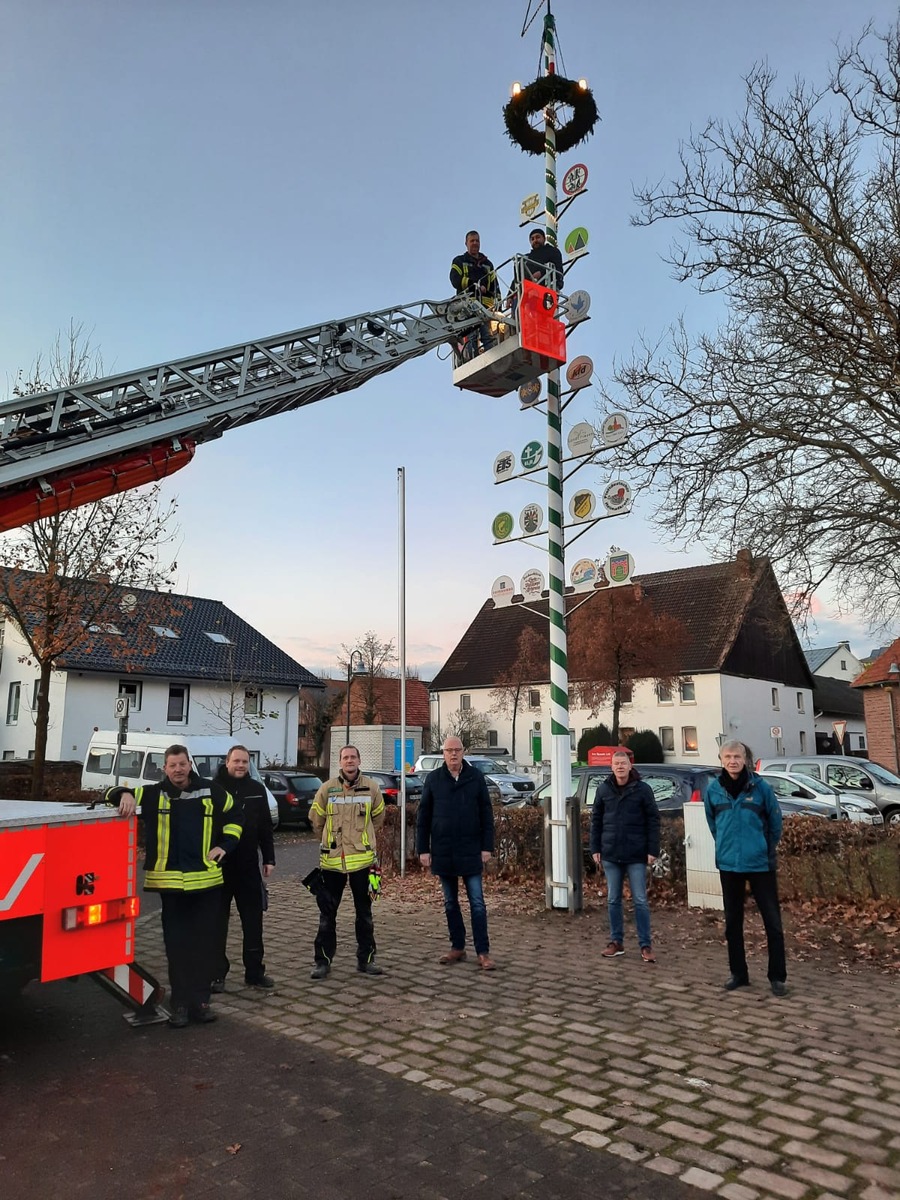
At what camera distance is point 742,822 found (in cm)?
668

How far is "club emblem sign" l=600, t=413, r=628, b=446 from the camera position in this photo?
9.91 meters

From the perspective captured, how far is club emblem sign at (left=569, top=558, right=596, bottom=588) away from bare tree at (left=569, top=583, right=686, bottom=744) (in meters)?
23.6

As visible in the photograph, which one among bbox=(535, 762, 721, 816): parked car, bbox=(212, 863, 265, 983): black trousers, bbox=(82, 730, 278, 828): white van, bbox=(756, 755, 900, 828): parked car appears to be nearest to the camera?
bbox=(212, 863, 265, 983): black trousers

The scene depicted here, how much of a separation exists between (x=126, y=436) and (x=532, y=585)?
201 inches

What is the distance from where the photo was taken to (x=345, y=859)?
727cm

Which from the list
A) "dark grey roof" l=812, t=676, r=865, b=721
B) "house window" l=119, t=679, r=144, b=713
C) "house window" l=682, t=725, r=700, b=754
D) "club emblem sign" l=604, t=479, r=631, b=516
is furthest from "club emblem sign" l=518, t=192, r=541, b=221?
"dark grey roof" l=812, t=676, r=865, b=721

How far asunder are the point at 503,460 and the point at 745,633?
126ft

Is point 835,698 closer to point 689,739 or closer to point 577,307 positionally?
point 689,739

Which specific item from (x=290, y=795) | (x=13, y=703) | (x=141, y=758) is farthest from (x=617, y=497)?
(x=13, y=703)

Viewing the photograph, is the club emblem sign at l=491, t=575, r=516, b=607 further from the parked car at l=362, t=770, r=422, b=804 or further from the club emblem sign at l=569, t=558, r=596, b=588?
the parked car at l=362, t=770, r=422, b=804

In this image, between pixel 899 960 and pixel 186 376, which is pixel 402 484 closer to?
pixel 186 376

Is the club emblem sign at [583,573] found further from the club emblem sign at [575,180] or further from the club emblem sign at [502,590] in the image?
the club emblem sign at [575,180]

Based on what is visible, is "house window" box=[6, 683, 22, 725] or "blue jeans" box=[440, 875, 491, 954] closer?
"blue jeans" box=[440, 875, 491, 954]

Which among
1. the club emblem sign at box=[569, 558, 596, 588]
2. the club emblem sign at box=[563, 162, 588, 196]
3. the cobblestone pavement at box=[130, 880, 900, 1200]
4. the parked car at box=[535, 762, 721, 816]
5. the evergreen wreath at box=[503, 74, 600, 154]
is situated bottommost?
the cobblestone pavement at box=[130, 880, 900, 1200]
